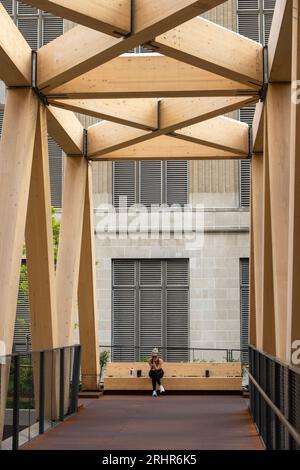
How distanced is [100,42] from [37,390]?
555cm

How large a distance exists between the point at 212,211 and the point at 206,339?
456 cm

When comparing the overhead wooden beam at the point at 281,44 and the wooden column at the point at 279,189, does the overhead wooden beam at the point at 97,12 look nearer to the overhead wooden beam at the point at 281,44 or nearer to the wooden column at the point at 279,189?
the overhead wooden beam at the point at 281,44

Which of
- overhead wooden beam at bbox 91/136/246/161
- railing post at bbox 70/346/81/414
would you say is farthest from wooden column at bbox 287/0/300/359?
overhead wooden beam at bbox 91/136/246/161

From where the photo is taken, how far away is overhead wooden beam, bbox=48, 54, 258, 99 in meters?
14.0

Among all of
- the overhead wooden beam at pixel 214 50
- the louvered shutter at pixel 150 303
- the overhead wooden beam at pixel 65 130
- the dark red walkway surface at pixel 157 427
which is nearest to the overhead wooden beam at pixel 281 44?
the overhead wooden beam at pixel 214 50

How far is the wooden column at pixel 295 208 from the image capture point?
8.83 m

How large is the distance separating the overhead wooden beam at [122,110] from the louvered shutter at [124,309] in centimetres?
1418

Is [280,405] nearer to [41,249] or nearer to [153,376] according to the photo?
[41,249]

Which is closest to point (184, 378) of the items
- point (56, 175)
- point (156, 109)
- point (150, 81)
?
point (156, 109)

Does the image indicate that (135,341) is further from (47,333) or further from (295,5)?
(295,5)

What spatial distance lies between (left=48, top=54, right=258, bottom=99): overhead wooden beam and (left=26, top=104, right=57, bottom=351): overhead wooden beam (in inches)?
41.3

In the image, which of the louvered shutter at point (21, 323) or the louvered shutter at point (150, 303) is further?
the louvered shutter at point (21, 323)

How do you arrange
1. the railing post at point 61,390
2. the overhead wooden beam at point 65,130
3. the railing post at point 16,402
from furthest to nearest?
the overhead wooden beam at point 65,130, the railing post at point 61,390, the railing post at point 16,402

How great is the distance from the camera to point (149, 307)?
30062mm
